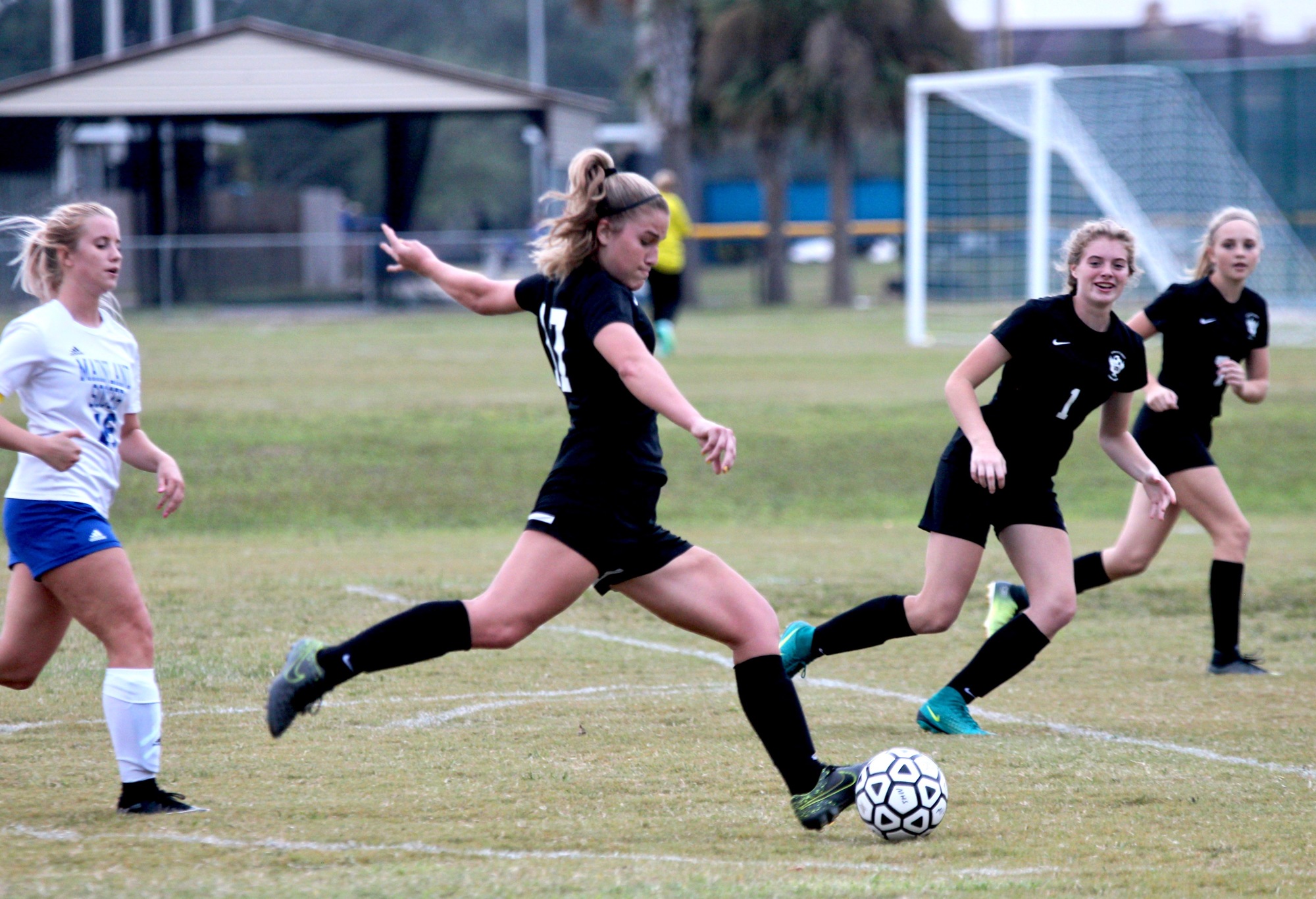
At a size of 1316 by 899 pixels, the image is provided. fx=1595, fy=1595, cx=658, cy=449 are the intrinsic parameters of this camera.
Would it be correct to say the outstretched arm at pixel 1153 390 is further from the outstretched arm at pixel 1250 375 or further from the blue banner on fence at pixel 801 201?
the blue banner on fence at pixel 801 201

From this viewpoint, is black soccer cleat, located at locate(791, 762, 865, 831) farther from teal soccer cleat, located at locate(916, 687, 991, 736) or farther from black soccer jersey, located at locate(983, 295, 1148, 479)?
black soccer jersey, located at locate(983, 295, 1148, 479)

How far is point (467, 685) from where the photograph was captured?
23.2ft

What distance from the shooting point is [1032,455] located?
19.6ft

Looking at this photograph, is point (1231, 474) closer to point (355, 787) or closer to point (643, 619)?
point (643, 619)

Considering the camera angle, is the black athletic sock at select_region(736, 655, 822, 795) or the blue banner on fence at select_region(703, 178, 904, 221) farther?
the blue banner on fence at select_region(703, 178, 904, 221)

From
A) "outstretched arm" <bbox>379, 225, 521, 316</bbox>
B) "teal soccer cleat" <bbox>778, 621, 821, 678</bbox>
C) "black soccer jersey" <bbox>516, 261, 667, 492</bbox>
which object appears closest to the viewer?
"black soccer jersey" <bbox>516, 261, 667, 492</bbox>

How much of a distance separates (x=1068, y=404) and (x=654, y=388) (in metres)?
2.16

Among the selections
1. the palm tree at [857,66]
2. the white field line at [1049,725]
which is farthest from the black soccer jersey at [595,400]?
the palm tree at [857,66]

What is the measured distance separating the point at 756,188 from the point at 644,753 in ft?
183

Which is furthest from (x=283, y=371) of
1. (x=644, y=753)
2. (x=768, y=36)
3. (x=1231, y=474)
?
(x=768, y=36)

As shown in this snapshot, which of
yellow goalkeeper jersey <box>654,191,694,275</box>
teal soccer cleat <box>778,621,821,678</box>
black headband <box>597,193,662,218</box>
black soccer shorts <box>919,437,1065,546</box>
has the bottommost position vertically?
teal soccer cleat <box>778,621,821,678</box>

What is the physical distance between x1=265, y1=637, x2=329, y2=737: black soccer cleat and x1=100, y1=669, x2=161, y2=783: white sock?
380mm

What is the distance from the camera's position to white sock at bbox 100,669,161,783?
15.6ft

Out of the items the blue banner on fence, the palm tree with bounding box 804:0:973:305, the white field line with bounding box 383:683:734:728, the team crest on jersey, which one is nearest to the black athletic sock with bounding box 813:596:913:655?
the white field line with bounding box 383:683:734:728
